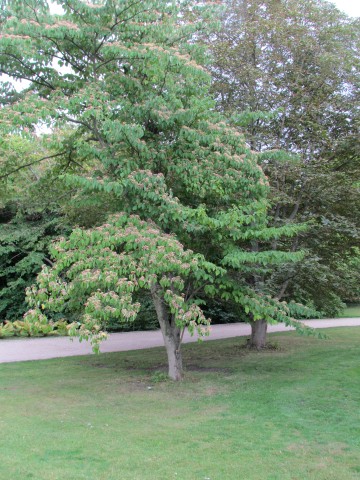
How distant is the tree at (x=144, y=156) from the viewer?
6.17 m

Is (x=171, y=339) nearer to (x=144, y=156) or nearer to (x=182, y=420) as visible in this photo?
(x=182, y=420)

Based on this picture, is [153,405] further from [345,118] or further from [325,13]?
[325,13]

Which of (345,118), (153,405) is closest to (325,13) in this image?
(345,118)

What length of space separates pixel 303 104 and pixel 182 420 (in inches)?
295

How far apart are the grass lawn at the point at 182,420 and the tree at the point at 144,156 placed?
1121 mm

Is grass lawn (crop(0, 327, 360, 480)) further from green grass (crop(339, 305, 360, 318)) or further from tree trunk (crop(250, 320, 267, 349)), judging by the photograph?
green grass (crop(339, 305, 360, 318))

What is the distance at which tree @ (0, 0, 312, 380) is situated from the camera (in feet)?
20.2

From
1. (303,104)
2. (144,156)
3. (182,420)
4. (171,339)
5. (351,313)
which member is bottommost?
(182,420)

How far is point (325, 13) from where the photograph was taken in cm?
1094

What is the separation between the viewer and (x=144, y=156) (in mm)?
7297

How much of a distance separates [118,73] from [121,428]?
5446mm

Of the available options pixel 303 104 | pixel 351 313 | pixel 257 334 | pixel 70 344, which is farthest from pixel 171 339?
pixel 351 313

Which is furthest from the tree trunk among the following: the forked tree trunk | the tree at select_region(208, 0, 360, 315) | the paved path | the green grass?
the green grass

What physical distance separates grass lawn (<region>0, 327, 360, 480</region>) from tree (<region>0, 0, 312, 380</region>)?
112 centimetres
